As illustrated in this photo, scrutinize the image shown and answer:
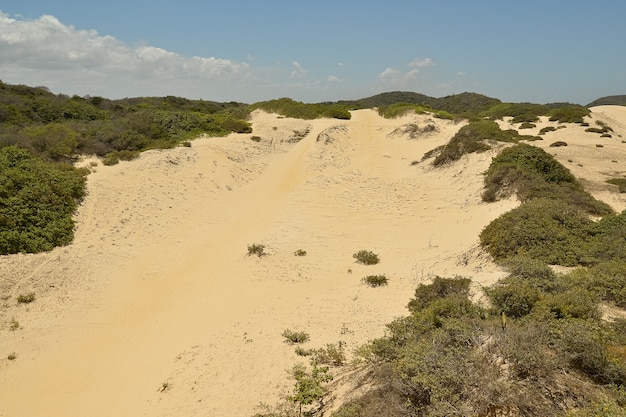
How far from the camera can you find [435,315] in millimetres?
7805

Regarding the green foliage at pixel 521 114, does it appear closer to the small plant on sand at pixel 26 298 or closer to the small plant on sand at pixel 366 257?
the small plant on sand at pixel 366 257

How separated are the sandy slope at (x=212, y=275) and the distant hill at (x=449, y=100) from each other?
59.1 meters

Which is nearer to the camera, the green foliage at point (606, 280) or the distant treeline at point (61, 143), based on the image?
the green foliage at point (606, 280)

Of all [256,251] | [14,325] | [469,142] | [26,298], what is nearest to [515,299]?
[256,251]

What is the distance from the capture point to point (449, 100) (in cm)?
9362

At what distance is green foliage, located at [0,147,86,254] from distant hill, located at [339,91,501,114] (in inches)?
2712

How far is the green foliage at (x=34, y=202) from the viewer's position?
41.1 ft

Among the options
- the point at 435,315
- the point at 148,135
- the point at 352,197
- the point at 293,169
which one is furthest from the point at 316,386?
the point at 148,135

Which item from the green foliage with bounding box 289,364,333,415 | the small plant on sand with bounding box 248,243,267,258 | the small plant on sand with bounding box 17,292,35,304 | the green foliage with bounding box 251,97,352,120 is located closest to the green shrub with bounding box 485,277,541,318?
the green foliage with bounding box 289,364,333,415

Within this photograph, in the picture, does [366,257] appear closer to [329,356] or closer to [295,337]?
[295,337]

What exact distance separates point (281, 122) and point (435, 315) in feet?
106

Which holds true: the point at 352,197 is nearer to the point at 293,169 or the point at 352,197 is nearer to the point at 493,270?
the point at 293,169

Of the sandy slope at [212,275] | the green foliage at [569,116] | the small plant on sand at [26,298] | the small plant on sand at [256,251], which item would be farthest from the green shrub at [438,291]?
the green foliage at [569,116]

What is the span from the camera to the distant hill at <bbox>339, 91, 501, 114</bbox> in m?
80.3
